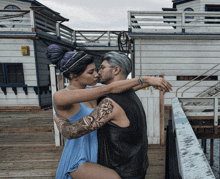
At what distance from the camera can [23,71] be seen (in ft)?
29.0

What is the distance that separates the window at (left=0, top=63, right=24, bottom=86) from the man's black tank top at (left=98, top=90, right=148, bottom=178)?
30.0ft

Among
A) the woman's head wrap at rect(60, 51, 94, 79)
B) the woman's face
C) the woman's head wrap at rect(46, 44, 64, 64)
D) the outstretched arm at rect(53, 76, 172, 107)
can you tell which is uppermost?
the woman's head wrap at rect(46, 44, 64, 64)

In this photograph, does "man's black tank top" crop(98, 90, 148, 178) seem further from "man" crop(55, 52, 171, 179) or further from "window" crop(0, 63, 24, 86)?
"window" crop(0, 63, 24, 86)

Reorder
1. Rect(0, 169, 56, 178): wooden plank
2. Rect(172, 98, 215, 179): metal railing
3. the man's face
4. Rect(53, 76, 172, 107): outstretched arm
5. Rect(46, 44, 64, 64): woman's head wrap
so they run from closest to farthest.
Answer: Rect(172, 98, 215, 179): metal railing → Rect(53, 76, 172, 107): outstretched arm → the man's face → Rect(46, 44, 64, 64): woman's head wrap → Rect(0, 169, 56, 178): wooden plank

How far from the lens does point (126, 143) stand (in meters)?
1.20

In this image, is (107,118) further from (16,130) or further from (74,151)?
(16,130)

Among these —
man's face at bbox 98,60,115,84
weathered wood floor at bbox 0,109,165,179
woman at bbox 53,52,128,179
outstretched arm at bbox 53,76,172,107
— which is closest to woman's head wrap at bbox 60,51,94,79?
woman at bbox 53,52,128,179

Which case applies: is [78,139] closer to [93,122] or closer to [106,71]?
[93,122]

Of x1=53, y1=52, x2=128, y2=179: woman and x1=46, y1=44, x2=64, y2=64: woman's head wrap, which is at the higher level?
x1=46, y1=44, x2=64, y2=64: woman's head wrap

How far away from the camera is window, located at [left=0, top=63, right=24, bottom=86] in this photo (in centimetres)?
885

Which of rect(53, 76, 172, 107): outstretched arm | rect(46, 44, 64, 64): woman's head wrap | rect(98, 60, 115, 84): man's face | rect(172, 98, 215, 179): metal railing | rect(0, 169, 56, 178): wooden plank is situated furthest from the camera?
rect(0, 169, 56, 178): wooden plank

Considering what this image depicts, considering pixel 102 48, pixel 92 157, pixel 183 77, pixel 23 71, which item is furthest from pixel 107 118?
pixel 102 48

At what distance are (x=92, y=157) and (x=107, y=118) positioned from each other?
1.52 ft

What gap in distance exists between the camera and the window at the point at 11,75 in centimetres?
885
